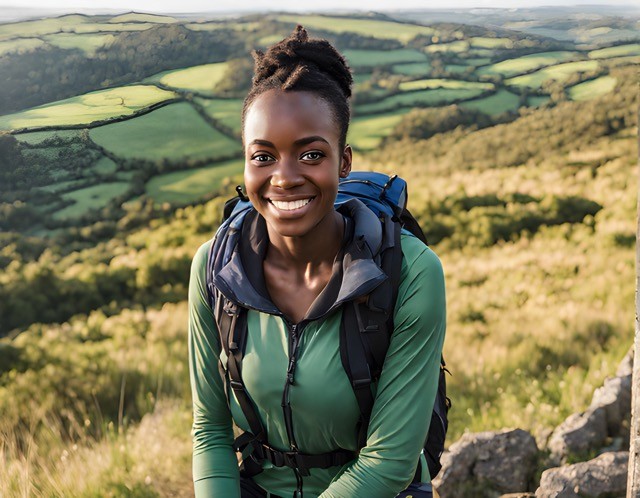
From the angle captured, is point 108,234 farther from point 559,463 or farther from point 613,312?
point 559,463

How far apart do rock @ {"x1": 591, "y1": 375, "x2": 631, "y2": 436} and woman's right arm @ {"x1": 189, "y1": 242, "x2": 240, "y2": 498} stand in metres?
2.74

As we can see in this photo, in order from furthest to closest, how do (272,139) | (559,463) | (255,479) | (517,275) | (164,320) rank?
1. (517,275)
2. (164,320)
3. (559,463)
4. (255,479)
5. (272,139)

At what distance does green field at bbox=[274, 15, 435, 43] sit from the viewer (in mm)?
16734

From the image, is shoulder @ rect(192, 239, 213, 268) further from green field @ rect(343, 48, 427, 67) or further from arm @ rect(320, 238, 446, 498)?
green field @ rect(343, 48, 427, 67)

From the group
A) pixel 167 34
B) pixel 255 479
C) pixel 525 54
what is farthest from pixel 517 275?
pixel 525 54

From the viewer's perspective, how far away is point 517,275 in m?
8.60

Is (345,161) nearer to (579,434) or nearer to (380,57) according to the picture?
(579,434)

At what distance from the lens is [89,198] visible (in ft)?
29.2

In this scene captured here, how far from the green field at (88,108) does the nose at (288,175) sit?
235 cm

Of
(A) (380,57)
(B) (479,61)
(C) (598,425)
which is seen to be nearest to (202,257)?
(C) (598,425)

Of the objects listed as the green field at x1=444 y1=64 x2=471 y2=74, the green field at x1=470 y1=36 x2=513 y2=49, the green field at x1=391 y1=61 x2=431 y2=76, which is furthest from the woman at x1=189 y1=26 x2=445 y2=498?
the green field at x1=391 y1=61 x2=431 y2=76

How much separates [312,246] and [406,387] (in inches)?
22.4

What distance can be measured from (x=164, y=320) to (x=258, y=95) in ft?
18.9

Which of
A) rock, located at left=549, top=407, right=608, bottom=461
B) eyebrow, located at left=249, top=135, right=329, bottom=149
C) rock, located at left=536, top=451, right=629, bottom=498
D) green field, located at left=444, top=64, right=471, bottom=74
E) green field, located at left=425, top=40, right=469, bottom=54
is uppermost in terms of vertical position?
eyebrow, located at left=249, top=135, right=329, bottom=149
